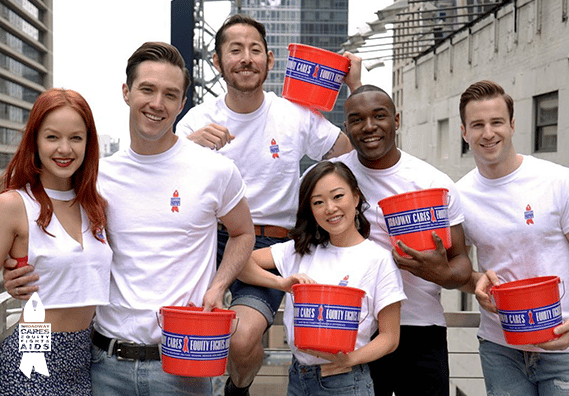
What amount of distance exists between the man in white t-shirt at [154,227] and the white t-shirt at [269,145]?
2.14 feet

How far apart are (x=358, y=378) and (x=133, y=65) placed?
5.03ft

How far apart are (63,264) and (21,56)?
94.0 m

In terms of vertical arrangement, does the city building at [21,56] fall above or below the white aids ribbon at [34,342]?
above

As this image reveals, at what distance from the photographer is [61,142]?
2398 millimetres

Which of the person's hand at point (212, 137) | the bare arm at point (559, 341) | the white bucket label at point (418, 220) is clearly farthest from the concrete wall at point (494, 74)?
the person's hand at point (212, 137)

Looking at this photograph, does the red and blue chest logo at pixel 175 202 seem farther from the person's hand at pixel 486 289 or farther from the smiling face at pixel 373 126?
the person's hand at pixel 486 289

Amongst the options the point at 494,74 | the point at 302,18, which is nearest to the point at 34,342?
the point at 302,18

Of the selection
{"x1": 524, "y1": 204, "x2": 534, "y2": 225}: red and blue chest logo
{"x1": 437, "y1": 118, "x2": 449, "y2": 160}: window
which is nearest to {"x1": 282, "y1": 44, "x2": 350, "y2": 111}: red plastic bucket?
{"x1": 524, "y1": 204, "x2": 534, "y2": 225}: red and blue chest logo

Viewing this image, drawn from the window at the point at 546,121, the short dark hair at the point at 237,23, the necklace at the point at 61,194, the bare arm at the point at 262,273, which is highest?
the window at the point at 546,121

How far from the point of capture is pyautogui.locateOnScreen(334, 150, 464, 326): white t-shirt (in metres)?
3.17

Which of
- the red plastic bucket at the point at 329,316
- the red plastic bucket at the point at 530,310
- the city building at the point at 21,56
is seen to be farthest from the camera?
the city building at the point at 21,56

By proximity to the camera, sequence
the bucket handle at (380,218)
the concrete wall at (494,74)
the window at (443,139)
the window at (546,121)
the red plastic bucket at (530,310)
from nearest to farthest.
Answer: the red plastic bucket at (530,310), the bucket handle at (380,218), the concrete wall at (494,74), the window at (546,121), the window at (443,139)

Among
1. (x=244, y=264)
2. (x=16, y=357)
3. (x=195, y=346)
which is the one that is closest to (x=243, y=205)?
(x=244, y=264)

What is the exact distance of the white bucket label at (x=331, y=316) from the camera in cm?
253
